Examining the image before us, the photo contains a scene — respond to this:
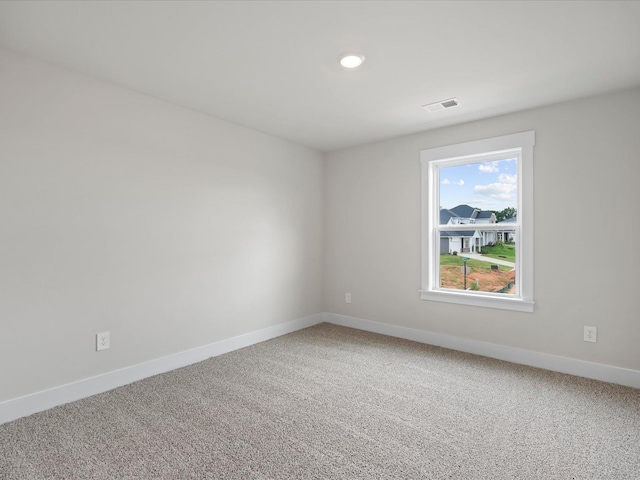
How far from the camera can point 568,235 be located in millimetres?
3010

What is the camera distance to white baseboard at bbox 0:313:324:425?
224 cm

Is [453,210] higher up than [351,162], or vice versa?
[351,162]

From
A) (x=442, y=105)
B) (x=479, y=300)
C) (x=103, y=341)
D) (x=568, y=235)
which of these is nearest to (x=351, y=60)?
(x=442, y=105)

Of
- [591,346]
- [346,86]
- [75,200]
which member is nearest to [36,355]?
[75,200]

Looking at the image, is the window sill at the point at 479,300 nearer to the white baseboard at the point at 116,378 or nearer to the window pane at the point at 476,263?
the window pane at the point at 476,263

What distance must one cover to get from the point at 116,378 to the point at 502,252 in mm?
3563

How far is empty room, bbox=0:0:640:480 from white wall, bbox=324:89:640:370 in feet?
0.06

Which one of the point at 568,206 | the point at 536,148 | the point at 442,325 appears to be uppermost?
the point at 536,148

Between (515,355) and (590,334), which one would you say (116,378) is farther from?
(590,334)

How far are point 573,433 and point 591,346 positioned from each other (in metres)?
1.14

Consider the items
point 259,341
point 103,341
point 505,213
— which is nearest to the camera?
point 103,341

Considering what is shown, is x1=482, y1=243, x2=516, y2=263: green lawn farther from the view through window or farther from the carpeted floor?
the carpeted floor

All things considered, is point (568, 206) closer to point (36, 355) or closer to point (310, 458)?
point (310, 458)

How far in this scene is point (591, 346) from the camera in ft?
9.55
